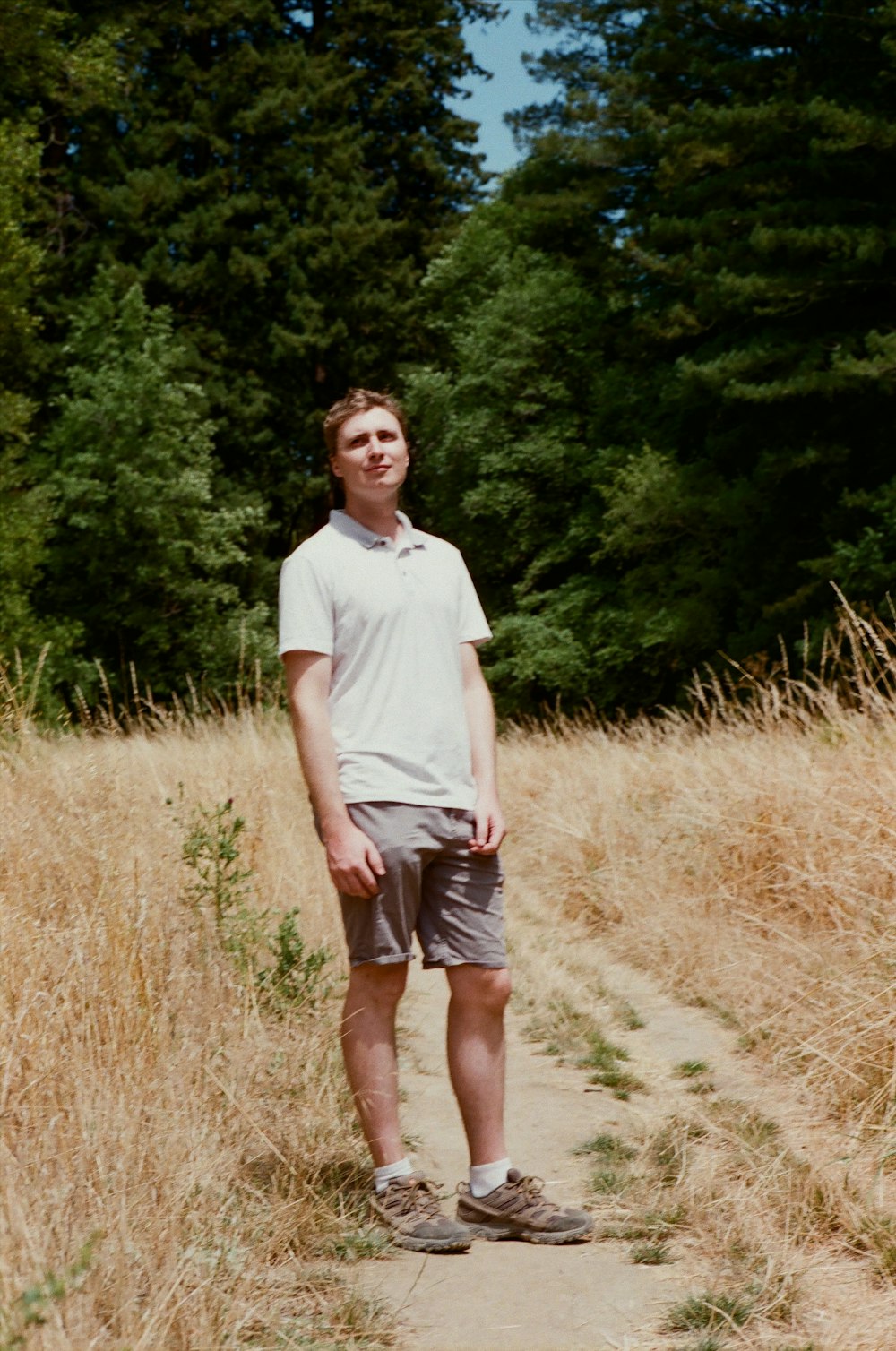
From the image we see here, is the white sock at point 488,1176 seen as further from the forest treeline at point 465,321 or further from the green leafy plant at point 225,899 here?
the forest treeline at point 465,321

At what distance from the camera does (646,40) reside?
2267 cm

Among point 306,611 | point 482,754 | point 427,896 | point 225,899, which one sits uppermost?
point 306,611

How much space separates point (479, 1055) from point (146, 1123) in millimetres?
866

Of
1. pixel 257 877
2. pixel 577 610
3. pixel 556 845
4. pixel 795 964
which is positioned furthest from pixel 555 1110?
pixel 577 610

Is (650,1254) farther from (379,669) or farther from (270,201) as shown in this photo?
(270,201)

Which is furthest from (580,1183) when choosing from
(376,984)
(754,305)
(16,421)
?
(16,421)

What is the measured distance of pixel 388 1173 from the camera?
11.4 feet

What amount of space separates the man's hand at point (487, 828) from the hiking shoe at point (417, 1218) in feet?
2.71

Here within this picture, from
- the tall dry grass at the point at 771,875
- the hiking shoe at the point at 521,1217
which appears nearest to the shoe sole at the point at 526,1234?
the hiking shoe at the point at 521,1217

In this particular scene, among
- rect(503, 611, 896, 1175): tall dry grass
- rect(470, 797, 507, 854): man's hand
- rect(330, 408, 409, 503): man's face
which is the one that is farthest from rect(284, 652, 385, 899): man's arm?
rect(503, 611, 896, 1175): tall dry grass

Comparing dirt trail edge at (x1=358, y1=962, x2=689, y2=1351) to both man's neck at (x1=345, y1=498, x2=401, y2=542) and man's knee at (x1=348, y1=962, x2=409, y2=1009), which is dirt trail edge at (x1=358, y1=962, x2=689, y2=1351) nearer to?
man's knee at (x1=348, y1=962, x2=409, y2=1009)

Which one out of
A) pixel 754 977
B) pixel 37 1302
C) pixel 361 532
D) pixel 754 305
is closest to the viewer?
pixel 37 1302

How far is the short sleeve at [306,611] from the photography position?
137 inches

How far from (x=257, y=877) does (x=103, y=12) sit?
25.2m
